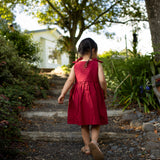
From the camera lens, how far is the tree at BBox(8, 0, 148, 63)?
399 inches

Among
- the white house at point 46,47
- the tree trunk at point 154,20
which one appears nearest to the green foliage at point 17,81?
the tree trunk at point 154,20

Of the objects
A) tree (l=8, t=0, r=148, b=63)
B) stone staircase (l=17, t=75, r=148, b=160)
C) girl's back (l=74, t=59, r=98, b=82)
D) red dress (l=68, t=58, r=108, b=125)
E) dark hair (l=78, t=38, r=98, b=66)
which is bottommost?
stone staircase (l=17, t=75, r=148, b=160)

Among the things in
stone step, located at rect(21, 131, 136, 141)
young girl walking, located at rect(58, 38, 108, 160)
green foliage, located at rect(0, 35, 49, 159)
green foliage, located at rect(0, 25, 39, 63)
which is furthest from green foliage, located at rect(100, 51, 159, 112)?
green foliage, located at rect(0, 25, 39, 63)

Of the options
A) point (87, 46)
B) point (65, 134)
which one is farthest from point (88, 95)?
point (65, 134)

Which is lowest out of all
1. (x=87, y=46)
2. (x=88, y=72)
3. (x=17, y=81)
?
(x=17, y=81)

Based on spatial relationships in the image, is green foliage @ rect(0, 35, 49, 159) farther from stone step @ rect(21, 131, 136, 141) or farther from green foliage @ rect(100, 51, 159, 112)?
green foliage @ rect(100, 51, 159, 112)

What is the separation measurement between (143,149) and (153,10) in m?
2.86

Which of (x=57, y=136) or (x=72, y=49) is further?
(x=72, y=49)

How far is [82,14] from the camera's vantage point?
10156 millimetres

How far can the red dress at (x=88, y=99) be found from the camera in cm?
236

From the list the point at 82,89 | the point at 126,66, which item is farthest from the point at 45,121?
the point at 126,66

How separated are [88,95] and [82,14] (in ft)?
28.1

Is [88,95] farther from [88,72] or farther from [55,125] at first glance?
[55,125]

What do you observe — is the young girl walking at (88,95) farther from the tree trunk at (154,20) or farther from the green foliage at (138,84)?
the tree trunk at (154,20)
